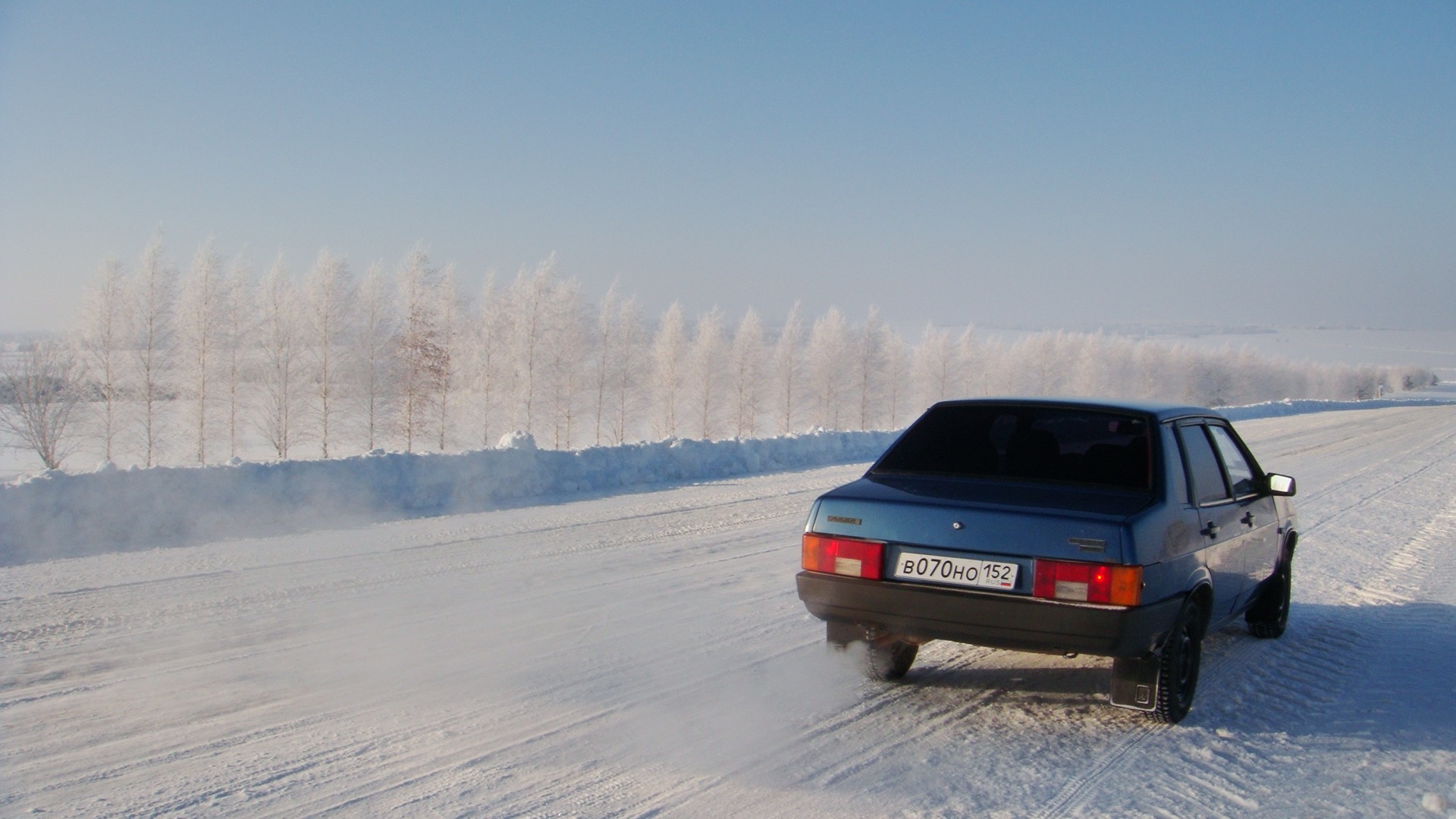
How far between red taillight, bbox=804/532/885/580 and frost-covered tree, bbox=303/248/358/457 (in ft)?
127

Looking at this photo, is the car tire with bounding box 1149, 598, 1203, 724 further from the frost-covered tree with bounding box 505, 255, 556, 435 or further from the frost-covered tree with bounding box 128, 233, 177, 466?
→ the frost-covered tree with bounding box 505, 255, 556, 435

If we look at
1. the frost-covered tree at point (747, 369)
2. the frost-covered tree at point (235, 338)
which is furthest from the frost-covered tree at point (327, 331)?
the frost-covered tree at point (747, 369)

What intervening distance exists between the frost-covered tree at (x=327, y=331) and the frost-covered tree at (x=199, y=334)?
3555 mm

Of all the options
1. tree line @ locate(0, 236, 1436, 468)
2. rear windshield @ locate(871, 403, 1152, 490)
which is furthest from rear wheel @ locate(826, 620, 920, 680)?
tree line @ locate(0, 236, 1436, 468)

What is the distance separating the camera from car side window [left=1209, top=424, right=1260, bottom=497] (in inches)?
219

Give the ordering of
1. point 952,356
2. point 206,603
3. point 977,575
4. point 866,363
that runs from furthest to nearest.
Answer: point 952,356
point 866,363
point 206,603
point 977,575

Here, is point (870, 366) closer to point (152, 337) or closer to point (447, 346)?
point (447, 346)

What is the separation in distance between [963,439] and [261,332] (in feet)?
131

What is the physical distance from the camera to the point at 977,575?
13.8 ft

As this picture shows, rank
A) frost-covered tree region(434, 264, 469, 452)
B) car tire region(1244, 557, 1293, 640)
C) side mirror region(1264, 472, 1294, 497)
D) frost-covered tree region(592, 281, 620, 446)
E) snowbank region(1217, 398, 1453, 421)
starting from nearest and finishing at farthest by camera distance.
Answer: side mirror region(1264, 472, 1294, 497)
car tire region(1244, 557, 1293, 640)
frost-covered tree region(434, 264, 469, 452)
snowbank region(1217, 398, 1453, 421)
frost-covered tree region(592, 281, 620, 446)

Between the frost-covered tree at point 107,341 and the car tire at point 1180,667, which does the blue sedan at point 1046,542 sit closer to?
the car tire at point 1180,667

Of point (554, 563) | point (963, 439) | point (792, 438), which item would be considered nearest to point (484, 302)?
point (792, 438)

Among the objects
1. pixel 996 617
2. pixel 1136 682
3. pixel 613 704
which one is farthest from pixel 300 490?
pixel 1136 682

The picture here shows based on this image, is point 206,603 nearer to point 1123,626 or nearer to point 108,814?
point 108,814
